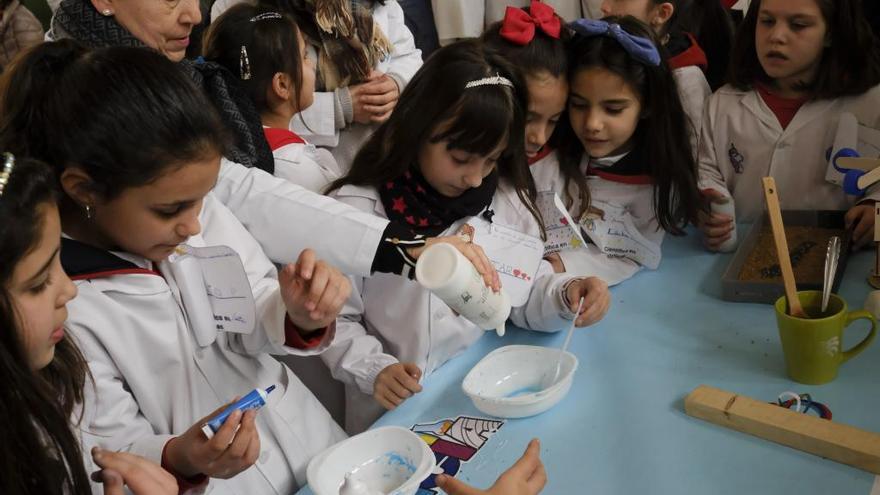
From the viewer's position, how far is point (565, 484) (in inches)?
42.5

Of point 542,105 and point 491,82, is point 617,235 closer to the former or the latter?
point 542,105

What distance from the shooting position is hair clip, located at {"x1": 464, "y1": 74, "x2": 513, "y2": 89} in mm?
1456

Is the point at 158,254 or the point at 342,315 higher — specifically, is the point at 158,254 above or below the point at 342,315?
above

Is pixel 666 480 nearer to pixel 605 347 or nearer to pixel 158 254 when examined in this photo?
pixel 605 347

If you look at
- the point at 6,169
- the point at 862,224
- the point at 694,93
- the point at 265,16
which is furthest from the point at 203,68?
the point at 862,224

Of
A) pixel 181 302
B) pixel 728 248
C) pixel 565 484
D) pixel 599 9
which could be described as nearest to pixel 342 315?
pixel 181 302

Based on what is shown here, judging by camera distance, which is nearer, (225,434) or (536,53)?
(225,434)

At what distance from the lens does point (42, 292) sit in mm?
839

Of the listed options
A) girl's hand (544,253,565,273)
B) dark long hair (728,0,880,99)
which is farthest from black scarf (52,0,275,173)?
dark long hair (728,0,880,99)

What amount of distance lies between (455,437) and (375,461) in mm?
136

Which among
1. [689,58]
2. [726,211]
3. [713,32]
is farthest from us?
[713,32]

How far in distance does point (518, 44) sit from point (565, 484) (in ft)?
3.13

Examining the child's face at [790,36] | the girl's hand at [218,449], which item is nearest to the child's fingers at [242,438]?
the girl's hand at [218,449]

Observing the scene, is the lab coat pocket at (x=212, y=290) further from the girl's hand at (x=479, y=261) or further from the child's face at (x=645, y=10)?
the child's face at (x=645, y=10)
